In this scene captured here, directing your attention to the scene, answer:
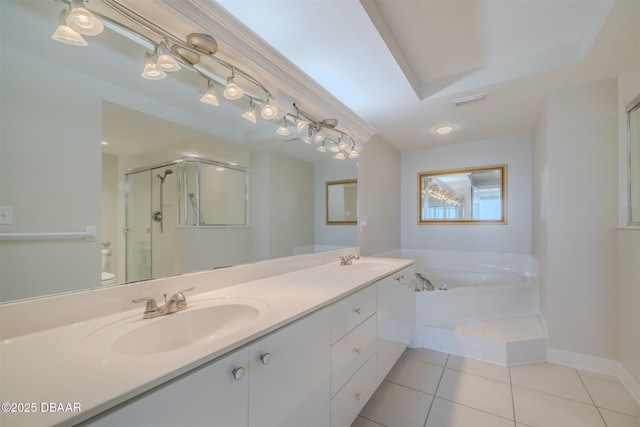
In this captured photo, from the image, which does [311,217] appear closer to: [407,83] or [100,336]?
[407,83]

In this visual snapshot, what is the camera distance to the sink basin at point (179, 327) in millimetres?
790

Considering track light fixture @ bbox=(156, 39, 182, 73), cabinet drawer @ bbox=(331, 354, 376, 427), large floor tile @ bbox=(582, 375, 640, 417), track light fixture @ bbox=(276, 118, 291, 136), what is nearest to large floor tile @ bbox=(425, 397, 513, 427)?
cabinet drawer @ bbox=(331, 354, 376, 427)

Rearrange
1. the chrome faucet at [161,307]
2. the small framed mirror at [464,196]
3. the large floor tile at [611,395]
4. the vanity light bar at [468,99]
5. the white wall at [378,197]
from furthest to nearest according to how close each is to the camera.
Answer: the small framed mirror at [464,196] → the white wall at [378,197] → the vanity light bar at [468,99] → the large floor tile at [611,395] → the chrome faucet at [161,307]

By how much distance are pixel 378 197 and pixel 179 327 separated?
2.47 m

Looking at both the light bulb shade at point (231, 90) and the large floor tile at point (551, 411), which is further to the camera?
the large floor tile at point (551, 411)

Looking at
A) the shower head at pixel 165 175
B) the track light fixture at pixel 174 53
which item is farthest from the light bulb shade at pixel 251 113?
the shower head at pixel 165 175

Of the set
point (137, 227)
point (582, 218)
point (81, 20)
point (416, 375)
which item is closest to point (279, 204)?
point (137, 227)

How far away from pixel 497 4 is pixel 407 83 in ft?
2.05

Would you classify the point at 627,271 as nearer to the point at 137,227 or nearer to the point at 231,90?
the point at 231,90

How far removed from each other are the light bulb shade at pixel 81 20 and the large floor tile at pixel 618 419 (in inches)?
121

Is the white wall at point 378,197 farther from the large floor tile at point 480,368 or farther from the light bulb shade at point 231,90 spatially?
the light bulb shade at point 231,90

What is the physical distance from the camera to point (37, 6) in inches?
32.4

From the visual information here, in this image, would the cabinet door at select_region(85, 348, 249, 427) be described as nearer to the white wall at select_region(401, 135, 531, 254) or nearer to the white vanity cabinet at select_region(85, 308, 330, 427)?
the white vanity cabinet at select_region(85, 308, 330, 427)

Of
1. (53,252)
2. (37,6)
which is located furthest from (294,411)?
(37,6)
